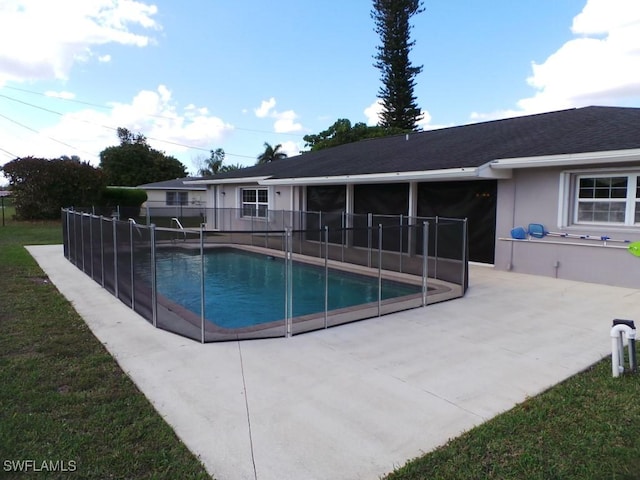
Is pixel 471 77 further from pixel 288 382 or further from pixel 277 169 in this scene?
pixel 288 382

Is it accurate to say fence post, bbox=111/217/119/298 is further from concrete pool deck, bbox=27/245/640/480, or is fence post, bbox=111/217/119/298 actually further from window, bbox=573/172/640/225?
window, bbox=573/172/640/225

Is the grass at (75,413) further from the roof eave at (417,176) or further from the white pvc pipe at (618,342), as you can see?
the roof eave at (417,176)

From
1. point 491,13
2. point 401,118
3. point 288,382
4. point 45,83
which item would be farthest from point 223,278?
point 45,83

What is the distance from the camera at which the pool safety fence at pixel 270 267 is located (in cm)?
591

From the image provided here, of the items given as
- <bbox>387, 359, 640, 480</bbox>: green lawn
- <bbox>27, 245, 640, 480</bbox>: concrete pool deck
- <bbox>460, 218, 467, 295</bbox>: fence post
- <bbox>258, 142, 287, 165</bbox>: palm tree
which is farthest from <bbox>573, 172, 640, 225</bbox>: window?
<bbox>258, 142, 287, 165</bbox>: palm tree

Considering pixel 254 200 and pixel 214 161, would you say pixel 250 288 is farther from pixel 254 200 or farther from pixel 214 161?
pixel 214 161

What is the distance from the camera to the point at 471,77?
27.2 metres

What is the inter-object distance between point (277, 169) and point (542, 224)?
12.5 metres

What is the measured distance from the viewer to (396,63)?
3647cm

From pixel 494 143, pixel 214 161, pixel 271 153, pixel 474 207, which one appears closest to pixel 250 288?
pixel 474 207

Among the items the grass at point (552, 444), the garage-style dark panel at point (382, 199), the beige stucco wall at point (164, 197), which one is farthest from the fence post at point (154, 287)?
the beige stucco wall at point (164, 197)

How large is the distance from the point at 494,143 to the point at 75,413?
11485mm

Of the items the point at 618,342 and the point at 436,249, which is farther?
the point at 436,249

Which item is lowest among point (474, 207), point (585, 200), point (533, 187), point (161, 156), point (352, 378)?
point (352, 378)
